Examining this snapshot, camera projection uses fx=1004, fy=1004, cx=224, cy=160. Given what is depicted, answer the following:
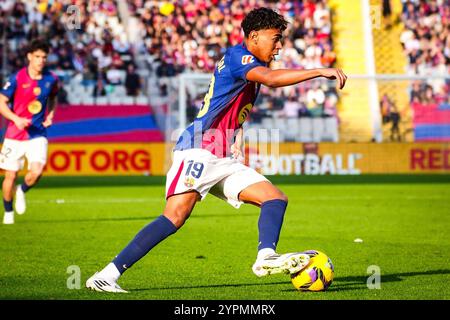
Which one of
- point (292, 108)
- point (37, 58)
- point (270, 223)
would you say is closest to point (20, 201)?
point (37, 58)

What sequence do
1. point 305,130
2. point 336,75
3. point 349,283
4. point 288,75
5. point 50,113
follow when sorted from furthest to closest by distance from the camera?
point 305,130 → point 50,113 → point 349,283 → point 288,75 → point 336,75

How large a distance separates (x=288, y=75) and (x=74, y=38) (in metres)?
23.8

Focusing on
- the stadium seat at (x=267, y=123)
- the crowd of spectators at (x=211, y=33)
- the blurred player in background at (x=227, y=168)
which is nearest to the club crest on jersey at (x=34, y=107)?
the blurred player in background at (x=227, y=168)

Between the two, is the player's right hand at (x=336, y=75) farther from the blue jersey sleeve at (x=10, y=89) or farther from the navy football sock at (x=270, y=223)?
the blue jersey sleeve at (x=10, y=89)

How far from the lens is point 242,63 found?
7129 mm

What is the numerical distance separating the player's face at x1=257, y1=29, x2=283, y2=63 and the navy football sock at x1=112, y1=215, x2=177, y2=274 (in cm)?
139

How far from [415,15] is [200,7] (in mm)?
6867

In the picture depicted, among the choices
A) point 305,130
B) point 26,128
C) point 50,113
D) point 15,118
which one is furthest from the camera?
point 305,130

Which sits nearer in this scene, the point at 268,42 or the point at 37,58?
the point at 268,42

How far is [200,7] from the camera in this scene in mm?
31422

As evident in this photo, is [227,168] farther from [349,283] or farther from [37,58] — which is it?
[37,58]

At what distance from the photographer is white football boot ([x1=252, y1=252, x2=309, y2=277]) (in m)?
6.93

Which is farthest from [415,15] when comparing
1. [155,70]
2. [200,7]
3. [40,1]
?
[40,1]

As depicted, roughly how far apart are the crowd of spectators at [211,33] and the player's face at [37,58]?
51.5ft
